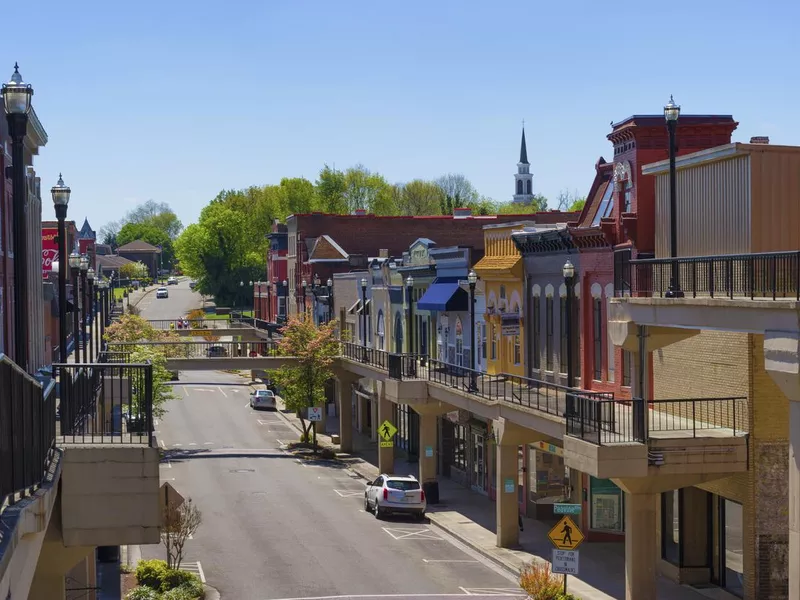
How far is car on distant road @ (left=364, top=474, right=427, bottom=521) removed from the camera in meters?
39.6

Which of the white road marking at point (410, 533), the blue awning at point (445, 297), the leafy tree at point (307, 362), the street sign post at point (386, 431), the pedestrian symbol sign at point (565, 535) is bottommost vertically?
the white road marking at point (410, 533)

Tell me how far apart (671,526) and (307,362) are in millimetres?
29821

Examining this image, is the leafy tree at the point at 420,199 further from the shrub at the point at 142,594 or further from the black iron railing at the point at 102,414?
the black iron railing at the point at 102,414

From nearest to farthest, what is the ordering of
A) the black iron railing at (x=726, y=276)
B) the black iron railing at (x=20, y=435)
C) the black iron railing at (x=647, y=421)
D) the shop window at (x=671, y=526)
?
the black iron railing at (x=20, y=435)
the black iron railing at (x=726, y=276)
the black iron railing at (x=647, y=421)
the shop window at (x=671, y=526)

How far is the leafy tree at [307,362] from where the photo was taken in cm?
5681

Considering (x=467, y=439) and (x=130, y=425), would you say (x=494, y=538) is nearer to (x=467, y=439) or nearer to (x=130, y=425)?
(x=467, y=439)

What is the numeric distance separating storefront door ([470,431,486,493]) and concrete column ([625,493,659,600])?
62.6ft

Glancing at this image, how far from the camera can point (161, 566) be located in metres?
28.9

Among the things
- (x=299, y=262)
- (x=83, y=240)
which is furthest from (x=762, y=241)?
(x=83, y=240)

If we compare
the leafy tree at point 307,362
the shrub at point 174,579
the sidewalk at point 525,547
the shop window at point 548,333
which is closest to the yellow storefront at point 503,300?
the shop window at point 548,333

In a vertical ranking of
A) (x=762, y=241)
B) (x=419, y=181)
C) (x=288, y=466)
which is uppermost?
(x=419, y=181)

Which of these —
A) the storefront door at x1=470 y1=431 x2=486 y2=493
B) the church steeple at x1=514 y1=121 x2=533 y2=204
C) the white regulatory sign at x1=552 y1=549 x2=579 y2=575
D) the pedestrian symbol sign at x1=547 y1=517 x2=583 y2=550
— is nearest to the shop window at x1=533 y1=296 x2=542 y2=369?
the storefront door at x1=470 y1=431 x2=486 y2=493

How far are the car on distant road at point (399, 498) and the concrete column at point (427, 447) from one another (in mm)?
2839

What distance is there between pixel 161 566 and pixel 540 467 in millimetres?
14390
